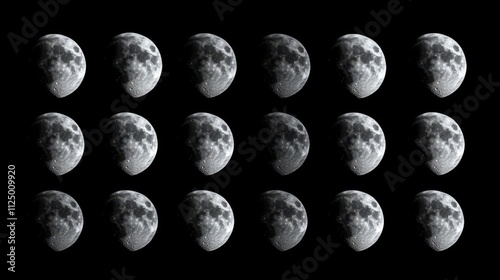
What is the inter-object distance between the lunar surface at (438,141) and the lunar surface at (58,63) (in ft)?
11.2

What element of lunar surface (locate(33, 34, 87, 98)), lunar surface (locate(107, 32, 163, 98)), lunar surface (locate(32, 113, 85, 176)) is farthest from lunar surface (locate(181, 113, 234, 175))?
lunar surface (locate(33, 34, 87, 98))

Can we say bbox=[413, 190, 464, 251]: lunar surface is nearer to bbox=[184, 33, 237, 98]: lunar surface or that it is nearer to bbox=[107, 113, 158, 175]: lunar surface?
bbox=[184, 33, 237, 98]: lunar surface

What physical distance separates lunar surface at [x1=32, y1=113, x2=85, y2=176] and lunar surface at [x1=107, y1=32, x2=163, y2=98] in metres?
0.68

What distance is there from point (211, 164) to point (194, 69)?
95cm

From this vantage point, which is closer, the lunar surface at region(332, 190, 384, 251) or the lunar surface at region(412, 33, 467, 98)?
the lunar surface at region(332, 190, 384, 251)

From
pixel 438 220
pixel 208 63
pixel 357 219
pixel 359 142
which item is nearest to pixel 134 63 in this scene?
pixel 208 63

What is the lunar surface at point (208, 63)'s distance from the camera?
1064cm

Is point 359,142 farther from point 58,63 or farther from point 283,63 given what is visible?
point 58,63

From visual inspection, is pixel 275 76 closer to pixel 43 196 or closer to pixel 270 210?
pixel 270 210

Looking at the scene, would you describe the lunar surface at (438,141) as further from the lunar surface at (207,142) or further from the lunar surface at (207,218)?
the lunar surface at (207,218)

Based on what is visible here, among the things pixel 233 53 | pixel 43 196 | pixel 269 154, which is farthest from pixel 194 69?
pixel 43 196

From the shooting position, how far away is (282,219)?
1064 centimetres

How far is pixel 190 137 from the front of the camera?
10625 mm

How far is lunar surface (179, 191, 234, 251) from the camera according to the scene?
417 inches
